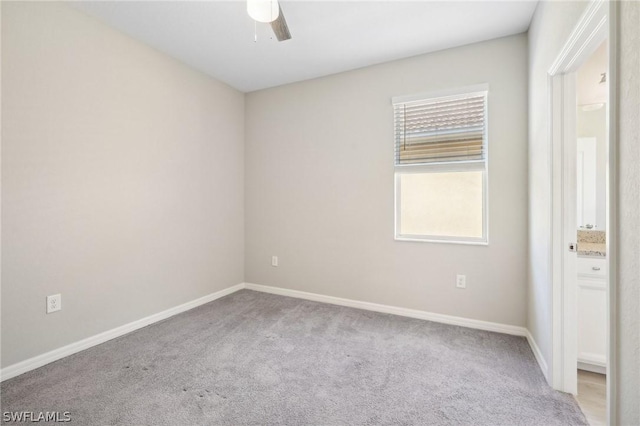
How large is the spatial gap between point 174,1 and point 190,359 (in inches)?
104

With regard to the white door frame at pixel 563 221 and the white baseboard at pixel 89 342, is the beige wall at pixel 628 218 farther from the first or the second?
the white baseboard at pixel 89 342

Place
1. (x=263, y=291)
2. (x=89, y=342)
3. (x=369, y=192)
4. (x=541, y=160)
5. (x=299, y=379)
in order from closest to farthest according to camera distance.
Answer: (x=299, y=379) → (x=541, y=160) → (x=89, y=342) → (x=369, y=192) → (x=263, y=291)

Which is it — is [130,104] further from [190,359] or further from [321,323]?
[321,323]

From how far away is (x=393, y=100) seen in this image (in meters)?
2.87

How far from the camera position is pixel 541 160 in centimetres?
196

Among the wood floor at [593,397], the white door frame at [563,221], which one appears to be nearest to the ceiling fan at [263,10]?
the white door frame at [563,221]

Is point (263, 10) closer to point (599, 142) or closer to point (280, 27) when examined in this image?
point (280, 27)

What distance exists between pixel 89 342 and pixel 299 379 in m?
1.76

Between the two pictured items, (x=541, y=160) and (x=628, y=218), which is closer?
(x=628, y=218)

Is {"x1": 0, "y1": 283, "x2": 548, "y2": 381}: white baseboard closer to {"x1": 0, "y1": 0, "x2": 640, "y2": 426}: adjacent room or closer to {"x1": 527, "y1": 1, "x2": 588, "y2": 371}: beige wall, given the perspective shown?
{"x1": 0, "y1": 0, "x2": 640, "y2": 426}: adjacent room

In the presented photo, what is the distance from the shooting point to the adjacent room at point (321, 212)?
159cm

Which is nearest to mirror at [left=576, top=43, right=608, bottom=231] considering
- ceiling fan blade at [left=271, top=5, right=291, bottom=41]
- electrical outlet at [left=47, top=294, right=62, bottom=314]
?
ceiling fan blade at [left=271, top=5, right=291, bottom=41]

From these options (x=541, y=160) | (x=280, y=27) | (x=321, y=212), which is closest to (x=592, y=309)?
(x=541, y=160)

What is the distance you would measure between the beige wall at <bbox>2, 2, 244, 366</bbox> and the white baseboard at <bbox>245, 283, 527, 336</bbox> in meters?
0.85
